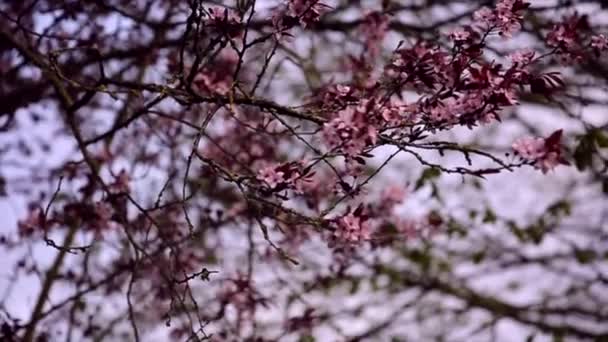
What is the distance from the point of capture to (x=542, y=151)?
2.58 meters

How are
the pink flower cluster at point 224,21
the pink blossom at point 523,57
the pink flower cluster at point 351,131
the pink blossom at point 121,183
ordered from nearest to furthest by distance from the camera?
the pink flower cluster at point 351,131, the pink blossom at point 523,57, the pink flower cluster at point 224,21, the pink blossom at point 121,183

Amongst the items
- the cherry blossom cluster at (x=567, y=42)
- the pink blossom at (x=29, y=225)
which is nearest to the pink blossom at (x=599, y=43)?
the cherry blossom cluster at (x=567, y=42)

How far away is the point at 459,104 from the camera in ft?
8.20

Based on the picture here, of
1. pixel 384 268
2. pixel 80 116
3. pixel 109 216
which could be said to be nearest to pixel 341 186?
pixel 109 216

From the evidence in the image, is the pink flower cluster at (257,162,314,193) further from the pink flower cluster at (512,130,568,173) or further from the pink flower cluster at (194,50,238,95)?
the pink flower cluster at (194,50,238,95)

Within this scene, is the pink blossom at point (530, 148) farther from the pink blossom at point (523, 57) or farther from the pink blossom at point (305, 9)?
the pink blossom at point (305, 9)

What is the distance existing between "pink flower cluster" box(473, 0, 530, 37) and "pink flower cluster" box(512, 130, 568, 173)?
0.34 metres

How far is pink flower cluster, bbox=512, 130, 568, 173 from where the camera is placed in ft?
8.43

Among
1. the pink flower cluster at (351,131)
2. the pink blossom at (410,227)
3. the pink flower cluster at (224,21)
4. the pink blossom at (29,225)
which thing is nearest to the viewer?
the pink flower cluster at (351,131)

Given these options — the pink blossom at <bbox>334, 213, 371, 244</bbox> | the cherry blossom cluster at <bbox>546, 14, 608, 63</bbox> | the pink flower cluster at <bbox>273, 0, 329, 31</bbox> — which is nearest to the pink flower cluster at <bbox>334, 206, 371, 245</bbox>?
the pink blossom at <bbox>334, 213, 371, 244</bbox>

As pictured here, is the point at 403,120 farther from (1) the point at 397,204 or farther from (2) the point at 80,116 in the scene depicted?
(2) the point at 80,116

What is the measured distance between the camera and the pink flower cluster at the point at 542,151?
2568 mm

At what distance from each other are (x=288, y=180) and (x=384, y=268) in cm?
390

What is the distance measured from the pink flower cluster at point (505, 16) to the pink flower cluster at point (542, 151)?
0.34 metres
